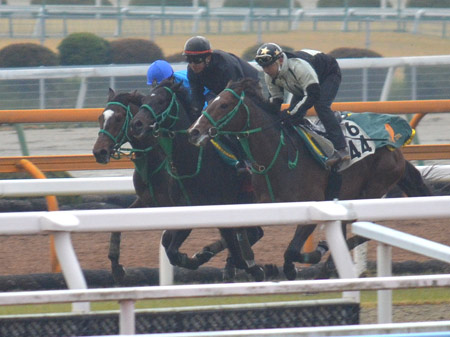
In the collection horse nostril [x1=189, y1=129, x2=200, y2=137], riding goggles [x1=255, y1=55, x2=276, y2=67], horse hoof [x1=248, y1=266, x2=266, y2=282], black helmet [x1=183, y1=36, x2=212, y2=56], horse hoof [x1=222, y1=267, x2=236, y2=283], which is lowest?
horse hoof [x1=222, y1=267, x2=236, y2=283]

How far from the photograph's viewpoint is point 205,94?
547 cm

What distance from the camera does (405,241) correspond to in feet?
9.81

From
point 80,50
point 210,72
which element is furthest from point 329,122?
point 80,50

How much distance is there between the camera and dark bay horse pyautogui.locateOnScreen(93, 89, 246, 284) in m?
5.21

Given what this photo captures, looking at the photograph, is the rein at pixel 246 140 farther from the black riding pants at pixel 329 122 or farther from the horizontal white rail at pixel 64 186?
the horizontal white rail at pixel 64 186

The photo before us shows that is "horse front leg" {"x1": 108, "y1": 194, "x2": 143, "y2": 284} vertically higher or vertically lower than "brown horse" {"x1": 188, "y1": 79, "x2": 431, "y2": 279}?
lower

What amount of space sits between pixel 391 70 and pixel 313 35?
5557mm

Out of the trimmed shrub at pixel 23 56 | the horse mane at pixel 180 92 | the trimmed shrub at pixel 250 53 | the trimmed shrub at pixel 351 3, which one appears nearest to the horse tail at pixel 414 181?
the horse mane at pixel 180 92

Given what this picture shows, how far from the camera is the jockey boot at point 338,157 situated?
16.8ft

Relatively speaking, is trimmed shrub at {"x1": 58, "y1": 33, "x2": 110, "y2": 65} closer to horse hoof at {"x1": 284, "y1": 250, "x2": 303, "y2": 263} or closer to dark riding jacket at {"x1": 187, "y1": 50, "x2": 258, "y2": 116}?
dark riding jacket at {"x1": 187, "y1": 50, "x2": 258, "y2": 116}

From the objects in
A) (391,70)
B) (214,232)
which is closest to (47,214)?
(214,232)

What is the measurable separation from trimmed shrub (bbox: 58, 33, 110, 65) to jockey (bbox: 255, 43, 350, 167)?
8.94m

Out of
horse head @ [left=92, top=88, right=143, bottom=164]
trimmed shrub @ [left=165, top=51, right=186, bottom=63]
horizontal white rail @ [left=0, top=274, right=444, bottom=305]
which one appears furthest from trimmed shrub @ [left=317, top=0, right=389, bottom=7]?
horizontal white rail @ [left=0, top=274, right=444, bottom=305]

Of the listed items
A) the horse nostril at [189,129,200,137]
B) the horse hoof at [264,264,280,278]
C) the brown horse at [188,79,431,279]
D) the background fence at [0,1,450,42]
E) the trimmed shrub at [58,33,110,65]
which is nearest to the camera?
the horse nostril at [189,129,200,137]
